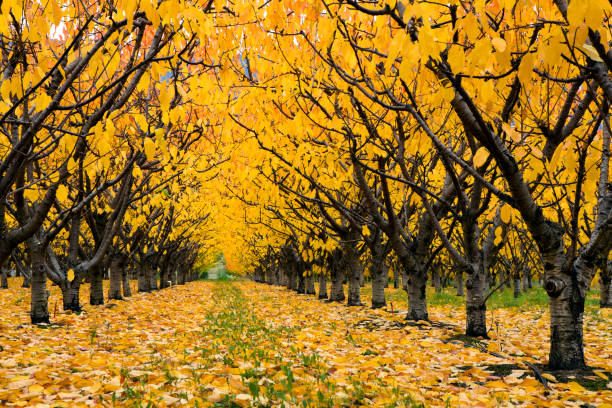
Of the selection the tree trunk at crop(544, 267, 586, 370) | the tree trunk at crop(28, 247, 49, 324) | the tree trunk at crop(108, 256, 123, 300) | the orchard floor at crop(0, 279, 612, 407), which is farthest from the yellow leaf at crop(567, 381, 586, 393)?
Answer: the tree trunk at crop(108, 256, 123, 300)

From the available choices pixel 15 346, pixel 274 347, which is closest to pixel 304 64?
pixel 274 347

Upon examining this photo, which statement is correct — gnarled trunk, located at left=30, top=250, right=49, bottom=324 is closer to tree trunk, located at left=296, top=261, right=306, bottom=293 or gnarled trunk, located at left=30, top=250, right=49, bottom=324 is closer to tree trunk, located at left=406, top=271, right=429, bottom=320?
tree trunk, located at left=406, top=271, right=429, bottom=320

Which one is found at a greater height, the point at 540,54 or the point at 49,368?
the point at 540,54

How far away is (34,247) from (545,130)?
9143 millimetres

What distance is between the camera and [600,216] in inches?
164

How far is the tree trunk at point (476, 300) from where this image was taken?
654cm

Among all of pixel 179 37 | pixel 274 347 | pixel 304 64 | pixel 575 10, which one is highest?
pixel 304 64

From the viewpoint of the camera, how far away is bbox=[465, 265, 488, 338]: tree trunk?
654cm

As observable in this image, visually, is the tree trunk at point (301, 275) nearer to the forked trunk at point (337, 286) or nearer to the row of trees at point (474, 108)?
the forked trunk at point (337, 286)

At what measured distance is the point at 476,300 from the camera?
264 inches

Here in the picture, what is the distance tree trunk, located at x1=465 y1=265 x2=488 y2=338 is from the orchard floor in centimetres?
35

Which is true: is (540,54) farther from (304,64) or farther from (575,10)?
(304,64)

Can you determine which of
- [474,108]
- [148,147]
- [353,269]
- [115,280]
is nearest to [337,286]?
[353,269]

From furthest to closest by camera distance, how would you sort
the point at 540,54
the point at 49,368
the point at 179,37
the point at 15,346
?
the point at 15,346 → the point at 49,368 → the point at 179,37 → the point at 540,54
